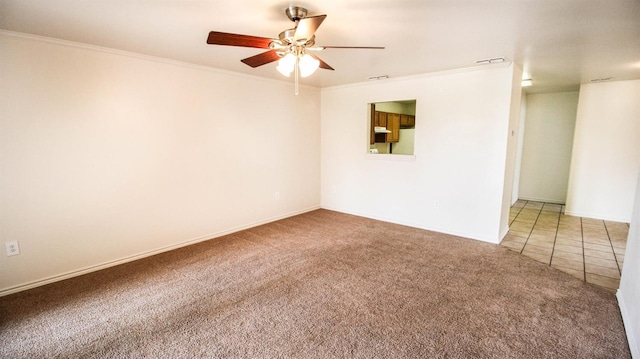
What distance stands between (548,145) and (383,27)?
5.29 m

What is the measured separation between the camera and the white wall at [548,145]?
549 centimetres

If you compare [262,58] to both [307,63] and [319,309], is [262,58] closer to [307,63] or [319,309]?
[307,63]

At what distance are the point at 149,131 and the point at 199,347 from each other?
2378 millimetres

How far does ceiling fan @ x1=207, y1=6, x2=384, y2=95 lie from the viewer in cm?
181

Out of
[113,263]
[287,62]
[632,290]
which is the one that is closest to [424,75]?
[287,62]

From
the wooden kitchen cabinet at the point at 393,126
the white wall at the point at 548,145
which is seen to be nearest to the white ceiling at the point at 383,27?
the white wall at the point at 548,145

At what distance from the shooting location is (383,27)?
89.7 inches

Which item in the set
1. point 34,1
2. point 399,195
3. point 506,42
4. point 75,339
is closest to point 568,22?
point 506,42

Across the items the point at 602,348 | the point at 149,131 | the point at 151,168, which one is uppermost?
the point at 149,131

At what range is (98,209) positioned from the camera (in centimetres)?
293

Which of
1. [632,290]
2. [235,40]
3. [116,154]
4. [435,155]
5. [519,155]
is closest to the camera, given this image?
[235,40]

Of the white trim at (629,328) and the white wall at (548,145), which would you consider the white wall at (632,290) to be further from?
the white wall at (548,145)

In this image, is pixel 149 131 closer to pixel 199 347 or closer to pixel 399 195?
pixel 199 347

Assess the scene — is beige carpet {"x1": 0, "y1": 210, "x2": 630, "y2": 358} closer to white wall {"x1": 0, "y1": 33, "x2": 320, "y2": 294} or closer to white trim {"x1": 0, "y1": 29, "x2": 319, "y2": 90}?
white wall {"x1": 0, "y1": 33, "x2": 320, "y2": 294}
